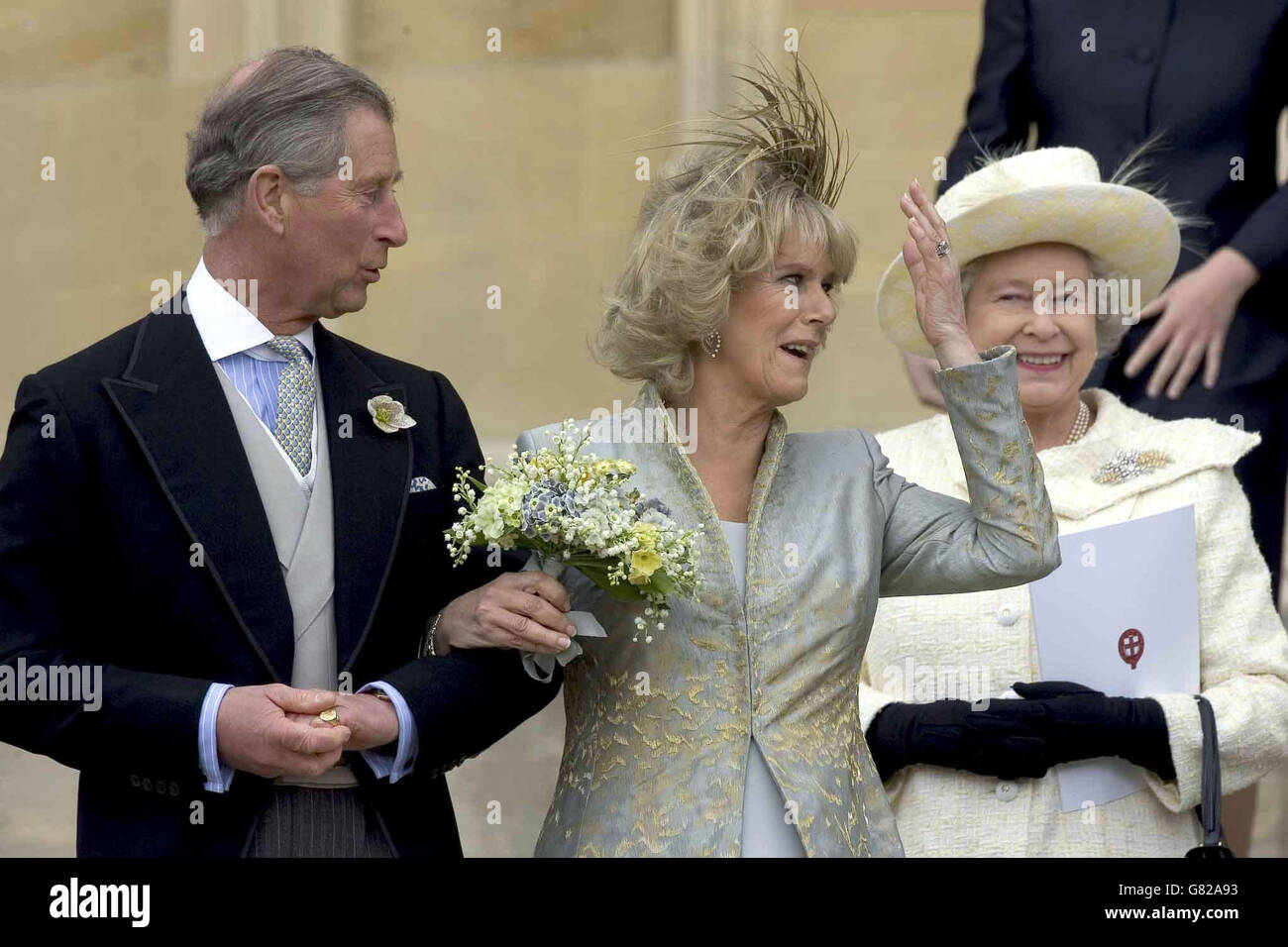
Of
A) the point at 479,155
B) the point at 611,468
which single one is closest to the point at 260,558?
the point at 611,468

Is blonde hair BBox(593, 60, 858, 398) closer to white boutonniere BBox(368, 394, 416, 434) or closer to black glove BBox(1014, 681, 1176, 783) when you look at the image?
white boutonniere BBox(368, 394, 416, 434)

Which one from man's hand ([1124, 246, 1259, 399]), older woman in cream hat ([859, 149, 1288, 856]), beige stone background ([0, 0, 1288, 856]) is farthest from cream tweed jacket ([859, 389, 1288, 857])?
beige stone background ([0, 0, 1288, 856])

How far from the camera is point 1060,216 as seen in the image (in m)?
4.80

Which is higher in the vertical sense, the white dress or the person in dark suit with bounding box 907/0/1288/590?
the person in dark suit with bounding box 907/0/1288/590

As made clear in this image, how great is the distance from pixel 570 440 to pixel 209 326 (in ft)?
1.98

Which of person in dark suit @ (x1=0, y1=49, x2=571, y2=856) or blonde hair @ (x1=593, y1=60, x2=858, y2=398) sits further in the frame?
blonde hair @ (x1=593, y1=60, x2=858, y2=398)

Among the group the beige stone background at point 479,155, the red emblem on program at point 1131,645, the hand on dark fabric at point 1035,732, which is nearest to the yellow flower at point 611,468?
the hand on dark fabric at point 1035,732

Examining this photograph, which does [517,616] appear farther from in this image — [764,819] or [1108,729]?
[1108,729]

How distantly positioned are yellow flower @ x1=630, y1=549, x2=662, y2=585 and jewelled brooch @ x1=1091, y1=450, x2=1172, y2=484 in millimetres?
1528

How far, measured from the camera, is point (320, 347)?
3.83 metres

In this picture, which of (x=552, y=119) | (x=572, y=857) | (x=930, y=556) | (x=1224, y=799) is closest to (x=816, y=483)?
(x=930, y=556)

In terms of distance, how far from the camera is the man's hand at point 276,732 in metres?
3.40

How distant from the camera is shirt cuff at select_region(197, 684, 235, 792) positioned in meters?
3.44
